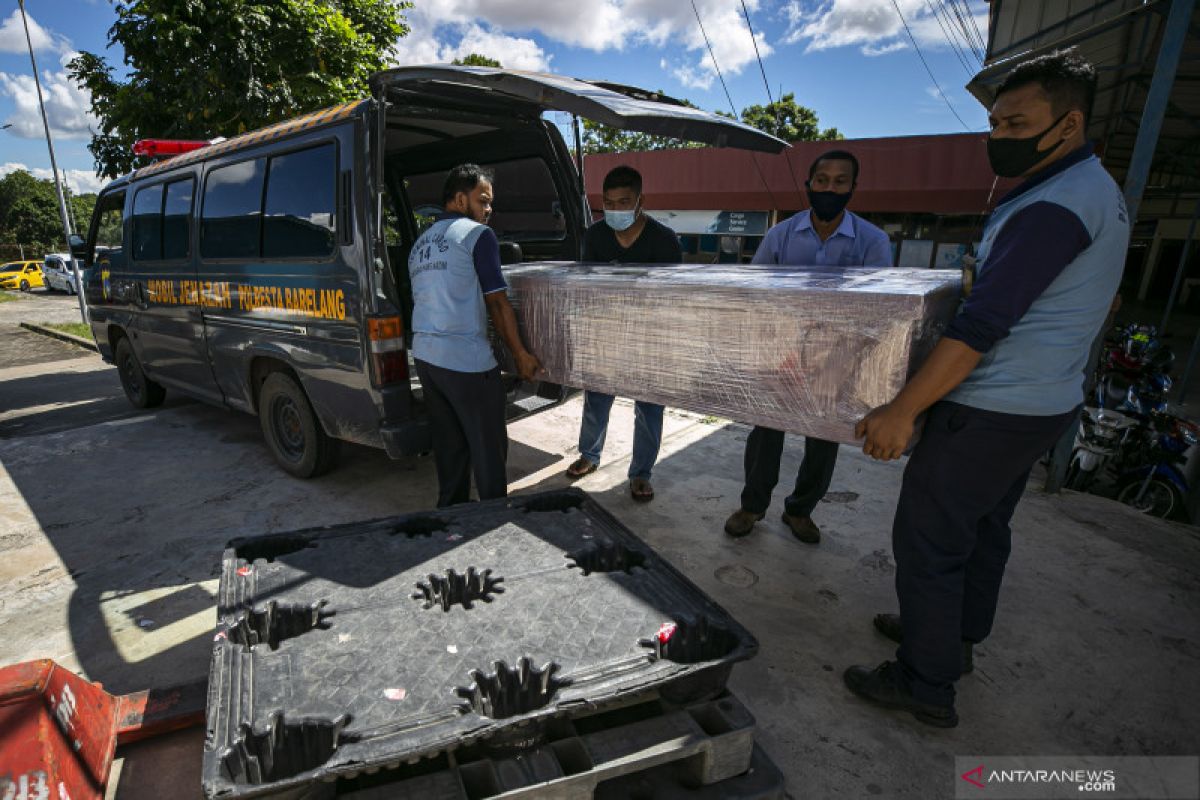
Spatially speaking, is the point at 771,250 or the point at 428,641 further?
the point at 771,250

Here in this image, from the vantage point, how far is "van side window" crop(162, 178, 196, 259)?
13.8ft

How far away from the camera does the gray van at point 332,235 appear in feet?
9.93

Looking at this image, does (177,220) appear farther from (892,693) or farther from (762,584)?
(892,693)

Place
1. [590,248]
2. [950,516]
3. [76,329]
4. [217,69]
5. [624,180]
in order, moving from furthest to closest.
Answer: [76,329], [217,69], [590,248], [624,180], [950,516]

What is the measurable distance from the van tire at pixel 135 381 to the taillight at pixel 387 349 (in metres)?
3.68

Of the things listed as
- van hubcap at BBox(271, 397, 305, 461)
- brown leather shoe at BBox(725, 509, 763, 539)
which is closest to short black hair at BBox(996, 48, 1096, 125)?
brown leather shoe at BBox(725, 509, 763, 539)

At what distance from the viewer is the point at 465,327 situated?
8.95 feet

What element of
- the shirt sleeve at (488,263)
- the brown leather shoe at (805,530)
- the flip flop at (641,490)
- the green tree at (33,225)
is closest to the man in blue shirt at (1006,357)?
the brown leather shoe at (805,530)

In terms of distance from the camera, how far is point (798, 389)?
77.9 inches

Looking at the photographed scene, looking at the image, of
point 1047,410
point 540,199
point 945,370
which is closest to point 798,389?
point 945,370

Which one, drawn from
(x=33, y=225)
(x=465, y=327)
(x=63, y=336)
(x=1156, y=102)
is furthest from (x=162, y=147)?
(x=33, y=225)

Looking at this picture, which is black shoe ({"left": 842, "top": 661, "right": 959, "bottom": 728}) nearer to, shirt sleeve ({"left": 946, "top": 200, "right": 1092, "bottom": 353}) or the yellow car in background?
shirt sleeve ({"left": 946, "top": 200, "right": 1092, "bottom": 353})

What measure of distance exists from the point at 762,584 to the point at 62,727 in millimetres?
2502

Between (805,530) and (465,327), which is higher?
(465,327)
